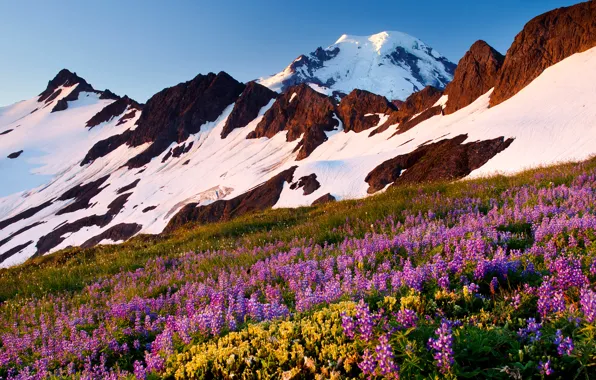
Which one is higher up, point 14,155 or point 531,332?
point 14,155

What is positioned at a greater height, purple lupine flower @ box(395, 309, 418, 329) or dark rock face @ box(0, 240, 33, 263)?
dark rock face @ box(0, 240, 33, 263)

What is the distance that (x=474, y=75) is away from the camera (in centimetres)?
7331

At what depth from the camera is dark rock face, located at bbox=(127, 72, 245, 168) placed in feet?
458

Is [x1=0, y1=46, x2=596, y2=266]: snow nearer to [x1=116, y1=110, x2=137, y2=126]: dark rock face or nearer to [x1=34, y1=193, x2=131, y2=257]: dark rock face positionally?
[x1=34, y1=193, x2=131, y2=257]: dark rock face

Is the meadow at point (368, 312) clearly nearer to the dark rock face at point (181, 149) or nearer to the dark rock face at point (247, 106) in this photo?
the dark rock face at point (181, 149)

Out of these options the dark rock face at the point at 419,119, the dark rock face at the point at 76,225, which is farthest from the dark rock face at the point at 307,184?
the dark rock face at the point at 76,225

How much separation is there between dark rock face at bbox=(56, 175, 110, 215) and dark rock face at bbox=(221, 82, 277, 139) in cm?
4414

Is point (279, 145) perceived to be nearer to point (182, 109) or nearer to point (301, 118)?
point (301, 118)

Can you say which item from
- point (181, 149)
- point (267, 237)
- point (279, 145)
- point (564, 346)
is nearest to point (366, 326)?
point (564, 346)

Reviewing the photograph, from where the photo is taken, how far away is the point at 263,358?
366 cm

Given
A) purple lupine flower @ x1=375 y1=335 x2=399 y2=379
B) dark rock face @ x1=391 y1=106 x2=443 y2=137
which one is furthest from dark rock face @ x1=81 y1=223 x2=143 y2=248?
purple lupine flower @ x1=375 y1=335 x2=399 y2=379

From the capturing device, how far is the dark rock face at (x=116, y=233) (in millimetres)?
76500

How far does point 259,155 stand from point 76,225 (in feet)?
169

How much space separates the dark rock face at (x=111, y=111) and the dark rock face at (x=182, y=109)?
3310 cm
